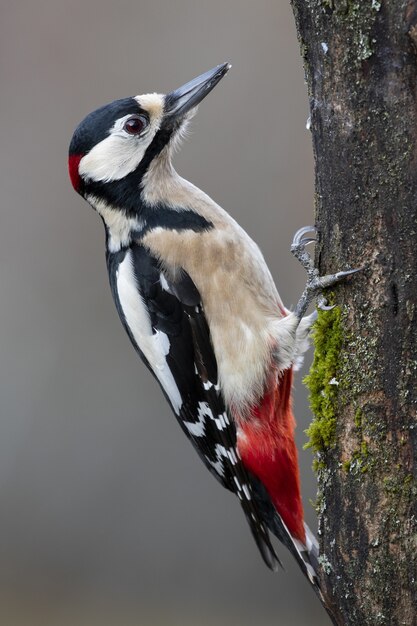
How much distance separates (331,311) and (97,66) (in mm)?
2943

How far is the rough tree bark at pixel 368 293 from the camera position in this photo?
214 centimetres

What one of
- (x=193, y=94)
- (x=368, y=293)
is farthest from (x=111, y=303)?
(x=368, y=293)

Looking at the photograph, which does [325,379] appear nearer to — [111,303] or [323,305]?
[323,305]

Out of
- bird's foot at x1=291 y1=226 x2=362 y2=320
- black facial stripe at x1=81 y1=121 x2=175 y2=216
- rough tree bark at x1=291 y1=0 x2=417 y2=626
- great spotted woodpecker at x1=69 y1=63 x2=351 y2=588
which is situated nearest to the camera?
rough tree bark at x1=291 y1=0 x2=417 y2=626

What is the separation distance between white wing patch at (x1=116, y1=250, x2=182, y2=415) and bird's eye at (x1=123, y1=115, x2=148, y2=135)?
16.4 inches

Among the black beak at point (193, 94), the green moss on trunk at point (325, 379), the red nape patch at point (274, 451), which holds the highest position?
the black beak at point (193, 94)

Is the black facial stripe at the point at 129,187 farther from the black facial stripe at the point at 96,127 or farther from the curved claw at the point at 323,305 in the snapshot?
the curved claw at the point at 323,305

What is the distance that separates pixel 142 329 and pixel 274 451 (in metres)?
0.60

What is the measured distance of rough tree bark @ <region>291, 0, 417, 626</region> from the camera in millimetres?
2143

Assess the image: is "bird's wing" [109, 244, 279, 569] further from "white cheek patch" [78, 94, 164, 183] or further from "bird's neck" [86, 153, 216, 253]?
"white cheek patch" [78, 94, 164, 183]

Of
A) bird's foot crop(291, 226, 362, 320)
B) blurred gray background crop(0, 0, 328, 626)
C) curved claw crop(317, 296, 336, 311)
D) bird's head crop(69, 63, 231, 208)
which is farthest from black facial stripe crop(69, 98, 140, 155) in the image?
blurred gray background crop(0, 0, 328, 626)

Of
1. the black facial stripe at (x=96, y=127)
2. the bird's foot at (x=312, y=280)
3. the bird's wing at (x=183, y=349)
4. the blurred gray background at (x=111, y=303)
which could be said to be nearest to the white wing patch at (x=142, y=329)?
the bird's wing at (x=183, y=349)

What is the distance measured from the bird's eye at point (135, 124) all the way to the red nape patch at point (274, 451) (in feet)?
3.15

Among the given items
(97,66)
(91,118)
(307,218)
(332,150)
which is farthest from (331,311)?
(97,66)
